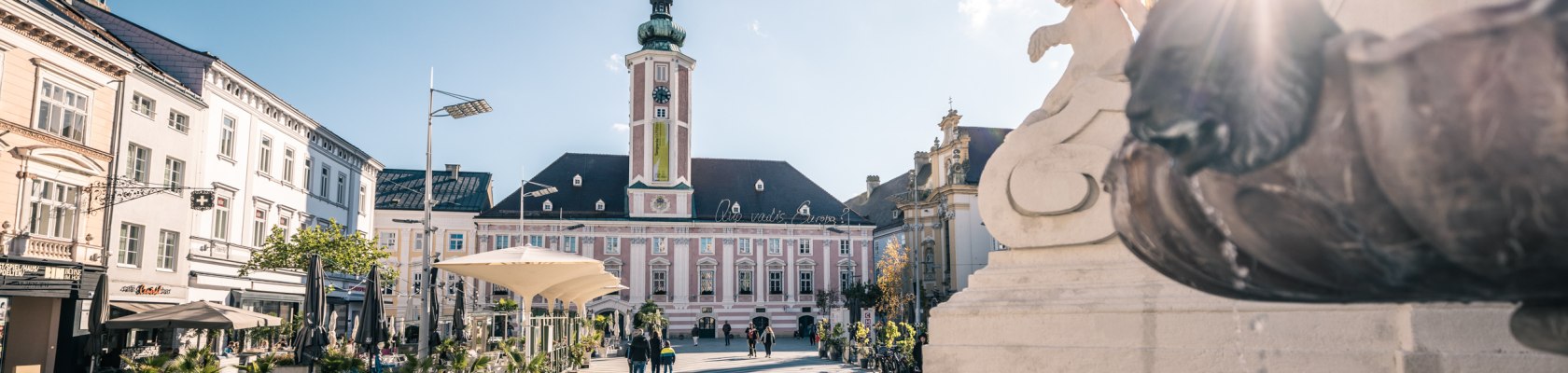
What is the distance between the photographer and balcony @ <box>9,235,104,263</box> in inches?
734

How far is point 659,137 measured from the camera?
2357 inches

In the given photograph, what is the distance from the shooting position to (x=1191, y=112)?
56.9 inches

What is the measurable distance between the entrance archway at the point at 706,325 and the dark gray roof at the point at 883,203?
14913 millimetres

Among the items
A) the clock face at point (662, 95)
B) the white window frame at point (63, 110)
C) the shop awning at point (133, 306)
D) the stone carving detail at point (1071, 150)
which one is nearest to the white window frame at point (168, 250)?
the shop awning at point (133, 306)

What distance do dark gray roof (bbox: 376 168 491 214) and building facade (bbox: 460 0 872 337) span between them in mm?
4844

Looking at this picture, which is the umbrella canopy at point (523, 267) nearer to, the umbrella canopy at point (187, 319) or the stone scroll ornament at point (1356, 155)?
the umbrella canopy at point (187, 319)

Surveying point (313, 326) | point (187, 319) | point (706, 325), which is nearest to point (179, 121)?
point (187, 319)

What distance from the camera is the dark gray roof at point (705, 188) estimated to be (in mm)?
61188

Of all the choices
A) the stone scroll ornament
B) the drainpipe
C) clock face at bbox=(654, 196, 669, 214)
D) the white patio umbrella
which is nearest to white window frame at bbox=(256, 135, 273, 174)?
the drainpipe

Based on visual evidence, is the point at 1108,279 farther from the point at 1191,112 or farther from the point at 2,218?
the point at 2,218

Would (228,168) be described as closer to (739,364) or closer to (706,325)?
(739,364)

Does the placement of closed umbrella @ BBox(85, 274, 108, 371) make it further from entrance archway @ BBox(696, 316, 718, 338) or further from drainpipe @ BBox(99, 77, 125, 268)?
entrance archway @ BBox(696, 316, 718, 338)

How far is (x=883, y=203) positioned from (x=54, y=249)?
6105cm

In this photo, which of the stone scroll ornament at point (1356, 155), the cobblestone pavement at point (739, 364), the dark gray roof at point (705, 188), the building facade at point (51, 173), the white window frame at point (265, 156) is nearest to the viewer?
the stone scroll ornament at point (1356, 155)
